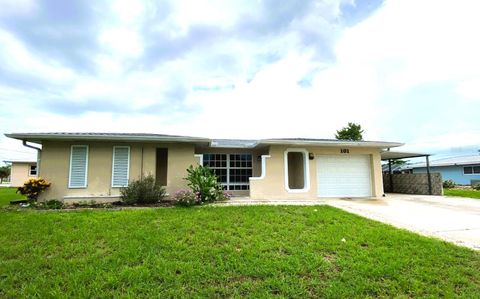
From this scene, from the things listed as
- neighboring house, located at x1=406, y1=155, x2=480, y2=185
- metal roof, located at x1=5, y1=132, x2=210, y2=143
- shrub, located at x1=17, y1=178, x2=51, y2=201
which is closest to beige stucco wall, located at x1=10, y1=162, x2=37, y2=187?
shrub, located at x1=17, y1=178, x2=51, y2=201

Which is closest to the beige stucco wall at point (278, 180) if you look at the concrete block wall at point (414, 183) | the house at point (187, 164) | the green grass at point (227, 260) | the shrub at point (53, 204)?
the house at point (187, 164)

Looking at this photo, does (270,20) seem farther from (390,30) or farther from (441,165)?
(441,165)

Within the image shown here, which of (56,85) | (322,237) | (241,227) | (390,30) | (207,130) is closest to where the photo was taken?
(322,237)

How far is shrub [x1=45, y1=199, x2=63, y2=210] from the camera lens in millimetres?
9784

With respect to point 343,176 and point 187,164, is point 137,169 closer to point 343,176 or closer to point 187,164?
point 187,164

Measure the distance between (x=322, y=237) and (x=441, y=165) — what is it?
34318mm

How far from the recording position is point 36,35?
990 centimetres

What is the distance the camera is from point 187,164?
477 inches

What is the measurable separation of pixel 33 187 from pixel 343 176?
48.0ft

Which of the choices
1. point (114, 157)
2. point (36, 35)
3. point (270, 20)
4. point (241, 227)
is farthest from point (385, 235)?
point (36, 35)

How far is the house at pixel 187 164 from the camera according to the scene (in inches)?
440

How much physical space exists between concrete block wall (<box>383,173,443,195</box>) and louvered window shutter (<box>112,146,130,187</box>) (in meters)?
18.5

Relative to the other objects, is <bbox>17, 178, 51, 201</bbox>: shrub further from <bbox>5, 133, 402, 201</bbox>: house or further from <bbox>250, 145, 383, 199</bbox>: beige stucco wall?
<bbox>250, 145, 383, 199</bbox>: beige stucco wall

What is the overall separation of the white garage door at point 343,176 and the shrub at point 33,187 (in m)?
12.8
